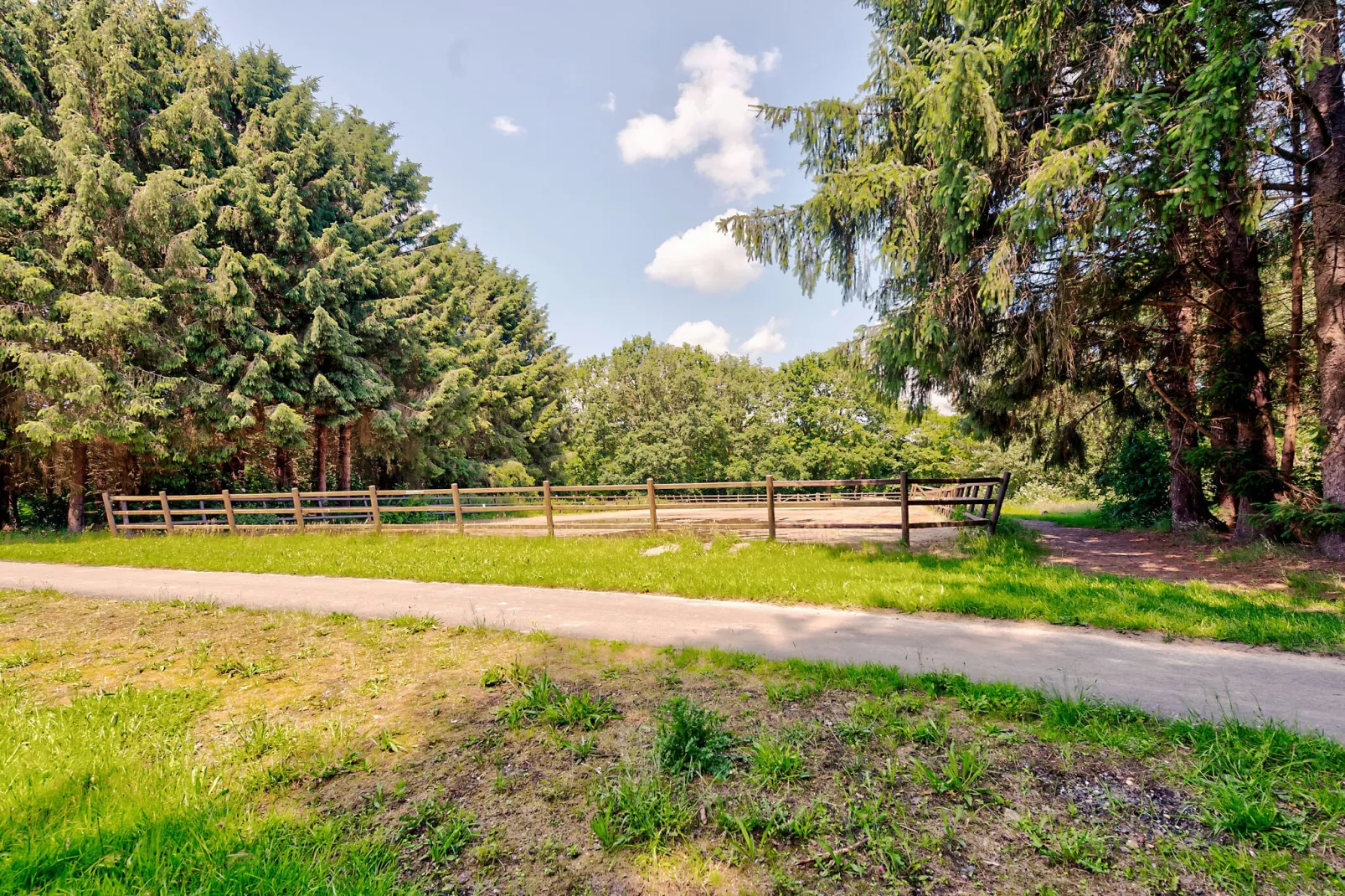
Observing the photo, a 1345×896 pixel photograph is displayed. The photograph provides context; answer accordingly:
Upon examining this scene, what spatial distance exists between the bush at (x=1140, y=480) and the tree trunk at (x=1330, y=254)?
5943mm

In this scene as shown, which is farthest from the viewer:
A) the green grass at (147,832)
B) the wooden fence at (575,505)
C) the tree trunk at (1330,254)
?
the wooden fence at (575,505)

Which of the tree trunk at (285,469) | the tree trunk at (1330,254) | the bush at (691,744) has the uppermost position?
the tree trunk at (1330,254)

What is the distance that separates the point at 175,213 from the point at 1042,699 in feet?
67.0

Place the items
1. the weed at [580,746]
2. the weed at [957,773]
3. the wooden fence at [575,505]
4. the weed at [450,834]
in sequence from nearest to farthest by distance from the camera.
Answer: the weed at [450,834], the weed at [957,773], the weed at [580,746], the wooden fence at [575,505]

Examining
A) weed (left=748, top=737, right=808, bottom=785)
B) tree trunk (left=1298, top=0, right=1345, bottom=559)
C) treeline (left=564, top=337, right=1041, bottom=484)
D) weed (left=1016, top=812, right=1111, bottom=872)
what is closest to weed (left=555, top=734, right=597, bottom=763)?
weed (left=748, top=737, right=808, bottom=785)

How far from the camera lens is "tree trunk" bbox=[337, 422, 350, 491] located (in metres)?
19.2

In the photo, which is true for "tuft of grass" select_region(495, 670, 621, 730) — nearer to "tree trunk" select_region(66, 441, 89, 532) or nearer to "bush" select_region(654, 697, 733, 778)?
"bush" select_region(654, 697, 733, 778)

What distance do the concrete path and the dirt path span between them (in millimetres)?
3157

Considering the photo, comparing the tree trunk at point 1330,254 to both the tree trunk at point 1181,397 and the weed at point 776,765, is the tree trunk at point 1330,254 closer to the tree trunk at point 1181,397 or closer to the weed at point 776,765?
the tree trunk at point 1181,397

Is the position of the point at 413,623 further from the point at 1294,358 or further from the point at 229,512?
the point at 1294,358

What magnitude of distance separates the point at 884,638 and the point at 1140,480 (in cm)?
1337

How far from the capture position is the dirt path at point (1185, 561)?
6.09m

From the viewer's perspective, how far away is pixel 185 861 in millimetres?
2064

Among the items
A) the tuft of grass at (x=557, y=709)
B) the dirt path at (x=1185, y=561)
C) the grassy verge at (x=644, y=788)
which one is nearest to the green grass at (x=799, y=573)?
the dirt path at (x=1185, y=561)
